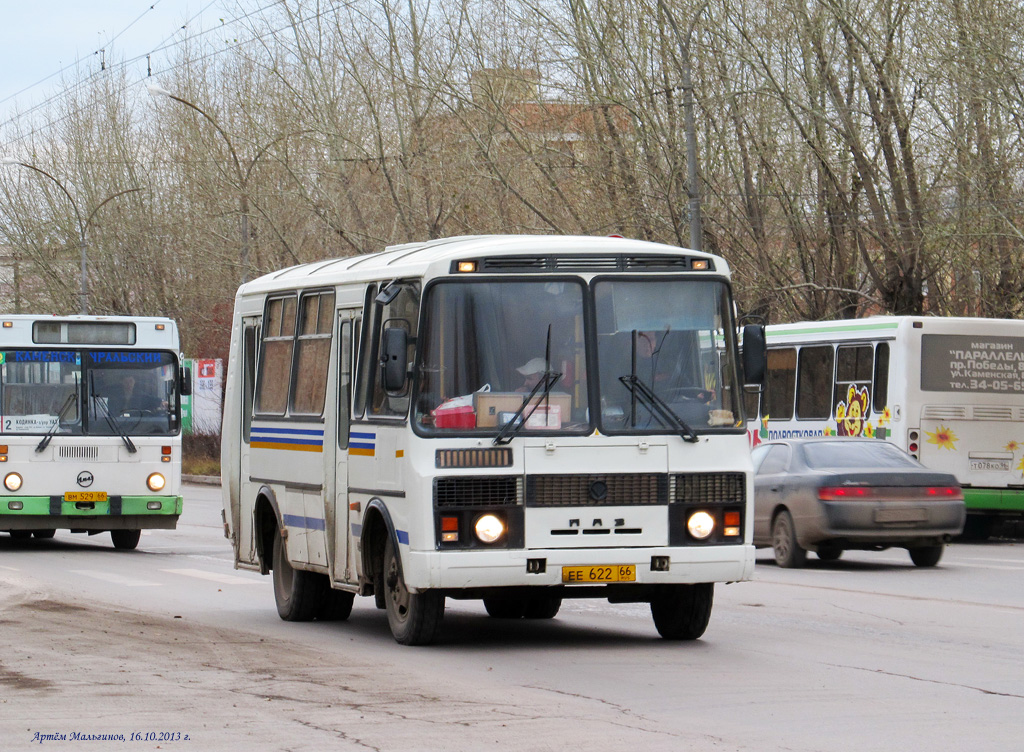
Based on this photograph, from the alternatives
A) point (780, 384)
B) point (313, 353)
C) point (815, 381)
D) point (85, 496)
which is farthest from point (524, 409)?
point (780, 384)

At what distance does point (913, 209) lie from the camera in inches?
1195

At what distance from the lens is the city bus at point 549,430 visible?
1056cm

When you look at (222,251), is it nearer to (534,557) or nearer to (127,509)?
A: (127,509)

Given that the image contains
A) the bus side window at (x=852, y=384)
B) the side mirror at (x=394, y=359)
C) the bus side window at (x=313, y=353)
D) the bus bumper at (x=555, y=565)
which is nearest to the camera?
the bus bumper at (x=555, y=565)

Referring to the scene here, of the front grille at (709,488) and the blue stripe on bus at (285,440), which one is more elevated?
the blue stripe on bus at (285,440)

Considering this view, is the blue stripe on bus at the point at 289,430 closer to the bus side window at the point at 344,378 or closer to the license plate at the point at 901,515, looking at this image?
the bus side window at the point at 344,378

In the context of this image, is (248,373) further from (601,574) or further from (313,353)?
(601,574)

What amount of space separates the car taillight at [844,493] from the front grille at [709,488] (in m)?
7.12

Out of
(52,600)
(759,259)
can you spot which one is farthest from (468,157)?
(52,600)

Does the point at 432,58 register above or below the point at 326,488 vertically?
above

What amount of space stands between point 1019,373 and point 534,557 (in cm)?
1534

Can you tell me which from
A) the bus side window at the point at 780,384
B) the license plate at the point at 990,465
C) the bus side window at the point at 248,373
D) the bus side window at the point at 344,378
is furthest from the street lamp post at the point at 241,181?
the bus side window at the point at 344,378

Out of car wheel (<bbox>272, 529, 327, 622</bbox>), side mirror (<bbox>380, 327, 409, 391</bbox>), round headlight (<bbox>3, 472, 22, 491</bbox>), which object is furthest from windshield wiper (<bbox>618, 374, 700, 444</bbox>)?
round headlight (<bbox>3, 472, 22, 491</bbox>)

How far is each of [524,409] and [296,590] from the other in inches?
127
